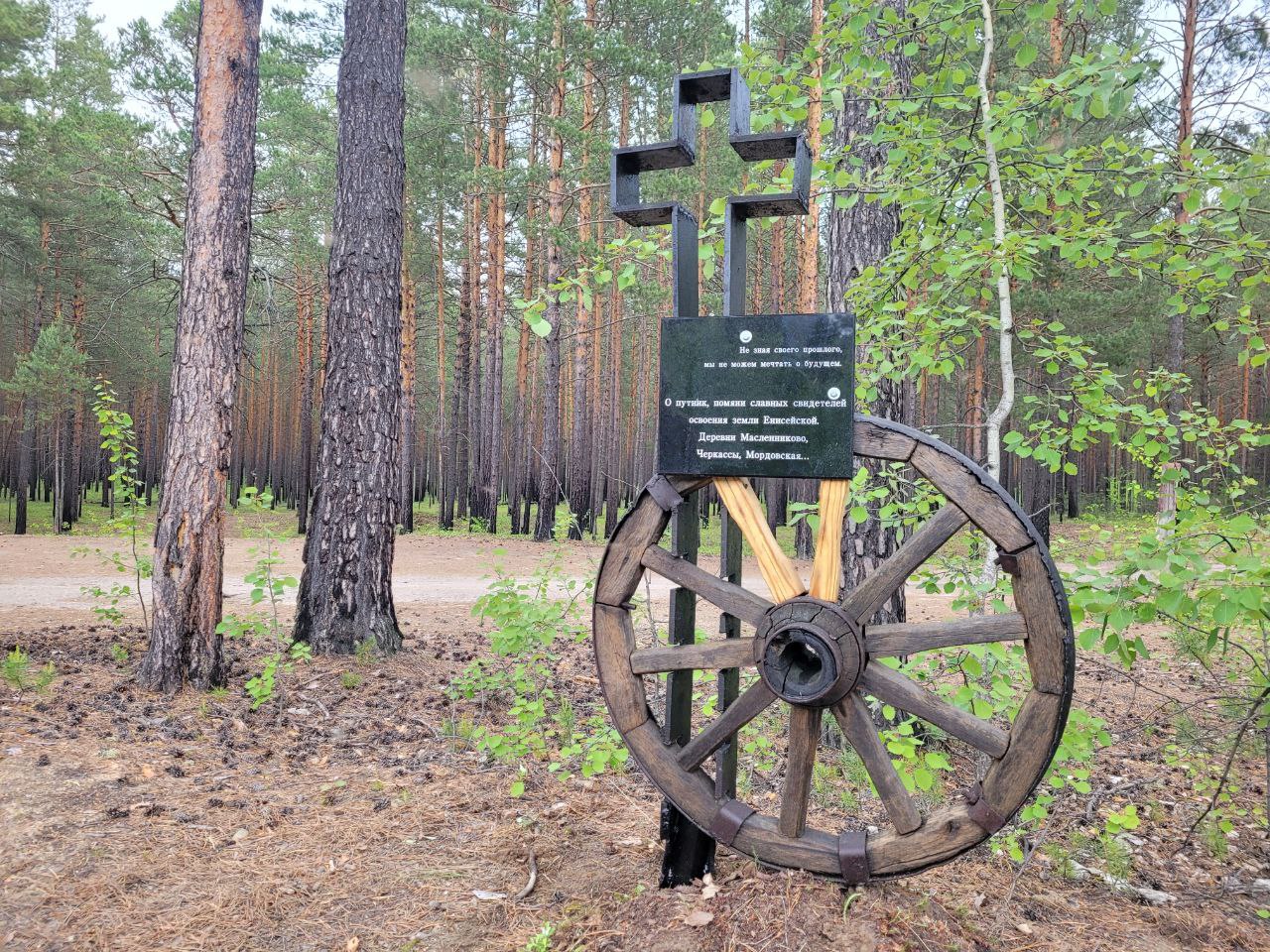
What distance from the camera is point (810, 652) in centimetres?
258

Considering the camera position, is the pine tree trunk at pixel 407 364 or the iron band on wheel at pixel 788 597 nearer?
the iron band on wheel at pixel 788 597

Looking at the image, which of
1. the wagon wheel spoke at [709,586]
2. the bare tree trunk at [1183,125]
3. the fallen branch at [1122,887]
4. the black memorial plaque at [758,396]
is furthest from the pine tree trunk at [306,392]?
the fallen branch at [1122,887]

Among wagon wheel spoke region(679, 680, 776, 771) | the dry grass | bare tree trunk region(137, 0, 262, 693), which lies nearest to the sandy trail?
bare tree trunk region(137, 0, 262, 693)

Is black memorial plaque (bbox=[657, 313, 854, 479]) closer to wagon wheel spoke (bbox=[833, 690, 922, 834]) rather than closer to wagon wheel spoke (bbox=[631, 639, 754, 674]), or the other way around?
wagon wheel spoke (bbox=[631, 639, 754, 674])

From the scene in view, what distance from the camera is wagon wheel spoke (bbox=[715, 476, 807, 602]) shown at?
2701 mm

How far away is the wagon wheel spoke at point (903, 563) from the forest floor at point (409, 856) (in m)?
0.97

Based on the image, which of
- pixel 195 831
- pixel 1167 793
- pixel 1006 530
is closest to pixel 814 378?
pixel 1006 530

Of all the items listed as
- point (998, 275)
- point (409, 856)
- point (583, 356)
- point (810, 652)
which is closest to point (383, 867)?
point (409, 856)

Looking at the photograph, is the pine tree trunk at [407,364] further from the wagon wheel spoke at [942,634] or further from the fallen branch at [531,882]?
the wagon wheel spoke at [942,634]

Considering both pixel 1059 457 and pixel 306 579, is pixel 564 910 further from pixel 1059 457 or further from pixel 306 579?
pixel 306 579

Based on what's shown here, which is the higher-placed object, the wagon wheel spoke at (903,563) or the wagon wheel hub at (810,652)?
the wagon wheel spoke at (903,563)

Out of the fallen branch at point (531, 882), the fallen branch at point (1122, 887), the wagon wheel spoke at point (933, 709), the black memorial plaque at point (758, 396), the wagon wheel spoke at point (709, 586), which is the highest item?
the black memorial plaque at point (758, 396)

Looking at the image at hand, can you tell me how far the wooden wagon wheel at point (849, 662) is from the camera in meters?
2.39

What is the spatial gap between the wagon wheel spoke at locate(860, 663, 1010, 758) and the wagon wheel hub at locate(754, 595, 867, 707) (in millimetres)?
85
